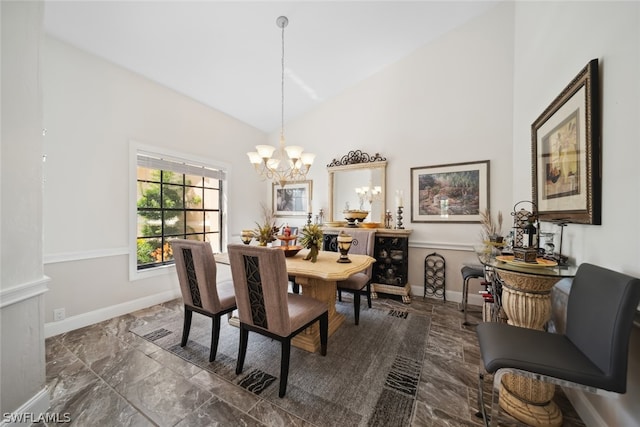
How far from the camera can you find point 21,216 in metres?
1.30

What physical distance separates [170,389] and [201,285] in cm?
70

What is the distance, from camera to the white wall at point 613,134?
108cm

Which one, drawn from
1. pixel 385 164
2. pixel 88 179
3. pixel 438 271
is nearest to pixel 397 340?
pixel 438 271

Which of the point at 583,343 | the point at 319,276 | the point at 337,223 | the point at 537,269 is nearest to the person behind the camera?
the point at 583,343

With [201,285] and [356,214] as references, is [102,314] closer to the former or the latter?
[201,285]

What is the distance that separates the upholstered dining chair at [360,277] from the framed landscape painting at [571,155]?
1655 mm

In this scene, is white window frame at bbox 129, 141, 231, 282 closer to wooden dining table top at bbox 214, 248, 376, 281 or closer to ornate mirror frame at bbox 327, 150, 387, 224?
wooden dining table top at bbox 214, 248, 376, 281

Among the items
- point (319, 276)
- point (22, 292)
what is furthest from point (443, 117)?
point (22, 292)

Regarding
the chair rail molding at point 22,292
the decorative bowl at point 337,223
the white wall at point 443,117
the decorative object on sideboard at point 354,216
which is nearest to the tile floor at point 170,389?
the chair rail molding at point 22,292

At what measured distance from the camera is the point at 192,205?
3.68m

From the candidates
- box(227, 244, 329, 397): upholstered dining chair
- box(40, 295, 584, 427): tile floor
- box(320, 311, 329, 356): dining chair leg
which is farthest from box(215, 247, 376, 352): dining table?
box(40, 295, 584, 427): tile floor

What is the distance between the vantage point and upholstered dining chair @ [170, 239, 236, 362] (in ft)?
6.23

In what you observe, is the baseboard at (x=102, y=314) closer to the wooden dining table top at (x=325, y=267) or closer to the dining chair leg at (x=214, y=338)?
the wooden dining table top at (x=325, y=267)

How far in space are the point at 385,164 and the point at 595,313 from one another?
2841mm
